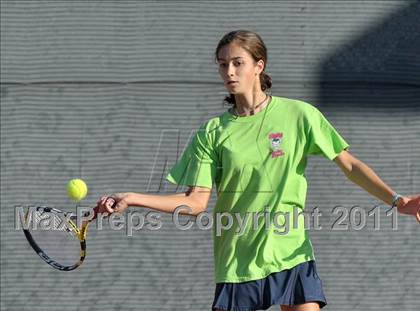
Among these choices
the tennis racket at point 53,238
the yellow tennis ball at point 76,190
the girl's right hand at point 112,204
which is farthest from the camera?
the yellow tennis ball at point 76,190

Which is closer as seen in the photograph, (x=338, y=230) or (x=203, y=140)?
(x=203, y=140)

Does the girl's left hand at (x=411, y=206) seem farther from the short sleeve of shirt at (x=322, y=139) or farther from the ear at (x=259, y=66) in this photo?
the ear at (x=259, y=66)

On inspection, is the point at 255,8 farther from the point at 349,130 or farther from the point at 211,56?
the point at 349,130

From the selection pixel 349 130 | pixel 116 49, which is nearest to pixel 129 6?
pixel 116 49

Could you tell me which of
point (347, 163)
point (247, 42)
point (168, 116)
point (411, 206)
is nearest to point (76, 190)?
point (168, 116)

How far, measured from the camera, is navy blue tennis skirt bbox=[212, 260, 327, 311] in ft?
11.1

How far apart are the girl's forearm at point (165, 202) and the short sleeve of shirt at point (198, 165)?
0.07 m

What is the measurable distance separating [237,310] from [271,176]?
483 mm

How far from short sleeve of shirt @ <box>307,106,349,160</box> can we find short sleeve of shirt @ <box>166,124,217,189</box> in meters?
0.36

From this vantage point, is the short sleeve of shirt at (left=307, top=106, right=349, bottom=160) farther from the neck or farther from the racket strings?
the racket strings

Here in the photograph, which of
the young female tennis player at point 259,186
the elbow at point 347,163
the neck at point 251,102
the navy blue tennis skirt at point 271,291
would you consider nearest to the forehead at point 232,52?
the young female tennis player at point 259,186

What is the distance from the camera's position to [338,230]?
5086mm

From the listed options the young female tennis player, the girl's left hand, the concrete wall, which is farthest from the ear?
the concrete wall

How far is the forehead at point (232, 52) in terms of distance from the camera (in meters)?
3.46
